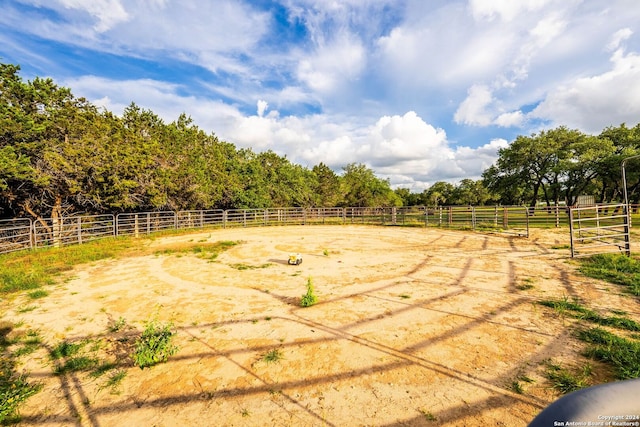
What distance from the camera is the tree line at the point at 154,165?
1220cm

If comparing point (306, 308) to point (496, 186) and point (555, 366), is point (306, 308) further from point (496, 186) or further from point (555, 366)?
point (496, 186)

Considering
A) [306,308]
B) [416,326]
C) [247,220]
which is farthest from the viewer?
[247,220]

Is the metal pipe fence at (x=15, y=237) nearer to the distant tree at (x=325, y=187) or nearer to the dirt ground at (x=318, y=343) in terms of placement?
the dirt ground at (x=318, y=343)

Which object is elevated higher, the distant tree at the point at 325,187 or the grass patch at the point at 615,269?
the distant tree at the point at 325,187

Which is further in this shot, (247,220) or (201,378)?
(247,220)

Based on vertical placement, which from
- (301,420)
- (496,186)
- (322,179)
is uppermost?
(322,179)

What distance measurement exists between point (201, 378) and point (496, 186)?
40810 millimetres

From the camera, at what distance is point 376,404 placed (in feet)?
9.62

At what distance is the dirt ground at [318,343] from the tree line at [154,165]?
335 inches

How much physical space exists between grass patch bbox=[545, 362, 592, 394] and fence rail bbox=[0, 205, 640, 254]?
7.83 metres

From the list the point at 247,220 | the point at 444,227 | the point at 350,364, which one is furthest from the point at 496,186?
the point at 350,364

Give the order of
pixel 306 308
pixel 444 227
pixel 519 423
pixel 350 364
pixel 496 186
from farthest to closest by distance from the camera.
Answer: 1. pixel 496 186
2. pixel 444 227
3. pixel 306 308
4. pixel 350 364
5. pixel 519 423

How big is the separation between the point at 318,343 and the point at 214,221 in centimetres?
2131

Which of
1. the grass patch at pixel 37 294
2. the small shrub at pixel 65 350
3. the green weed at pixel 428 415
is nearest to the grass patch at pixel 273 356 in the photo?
the green weed at pixel 428 415
